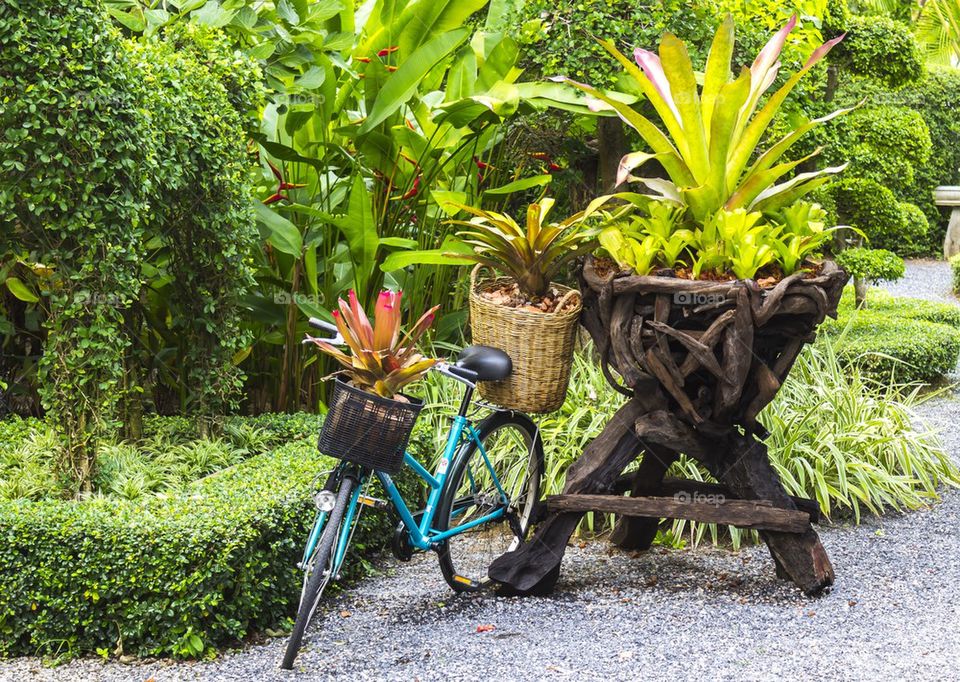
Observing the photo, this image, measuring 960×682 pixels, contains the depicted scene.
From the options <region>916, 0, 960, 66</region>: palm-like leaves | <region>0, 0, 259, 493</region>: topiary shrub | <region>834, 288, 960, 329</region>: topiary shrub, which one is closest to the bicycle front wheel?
<region>0, 0, 259, 493</region>: topiary shrub

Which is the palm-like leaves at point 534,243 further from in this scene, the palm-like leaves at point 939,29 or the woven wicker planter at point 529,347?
the palm-like leaves at point 939,29

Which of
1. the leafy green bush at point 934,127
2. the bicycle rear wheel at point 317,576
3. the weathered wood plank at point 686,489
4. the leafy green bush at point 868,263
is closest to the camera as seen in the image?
the bicycle rear wheel at point 317,576

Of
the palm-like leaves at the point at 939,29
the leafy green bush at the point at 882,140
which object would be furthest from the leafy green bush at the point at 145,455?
the palm-like leaves at the point at 939,29

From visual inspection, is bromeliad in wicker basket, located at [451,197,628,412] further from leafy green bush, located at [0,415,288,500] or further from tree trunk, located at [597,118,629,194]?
tree trunk, located at [597,118,629,194]

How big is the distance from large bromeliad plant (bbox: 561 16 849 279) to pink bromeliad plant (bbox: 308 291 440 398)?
88 centimetres

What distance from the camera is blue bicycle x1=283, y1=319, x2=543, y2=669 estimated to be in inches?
132

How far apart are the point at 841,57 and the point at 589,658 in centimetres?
546

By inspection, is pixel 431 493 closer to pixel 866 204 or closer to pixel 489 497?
pixel 489 497

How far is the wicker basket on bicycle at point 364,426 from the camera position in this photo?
3.30 m

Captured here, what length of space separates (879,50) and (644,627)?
5.16 meters

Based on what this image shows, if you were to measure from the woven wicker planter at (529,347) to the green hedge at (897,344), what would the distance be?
9.02ft

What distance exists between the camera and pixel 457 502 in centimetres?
403

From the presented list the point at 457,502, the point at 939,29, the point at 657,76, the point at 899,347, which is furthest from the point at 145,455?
the point at 939,29

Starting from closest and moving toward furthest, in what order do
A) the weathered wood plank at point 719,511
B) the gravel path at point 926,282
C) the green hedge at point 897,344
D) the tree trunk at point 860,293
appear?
the weathered wood plank at point 719,511
the green hedge at point 897,344
the tree trunk at point 860,293
the gravel path at point 926,282
